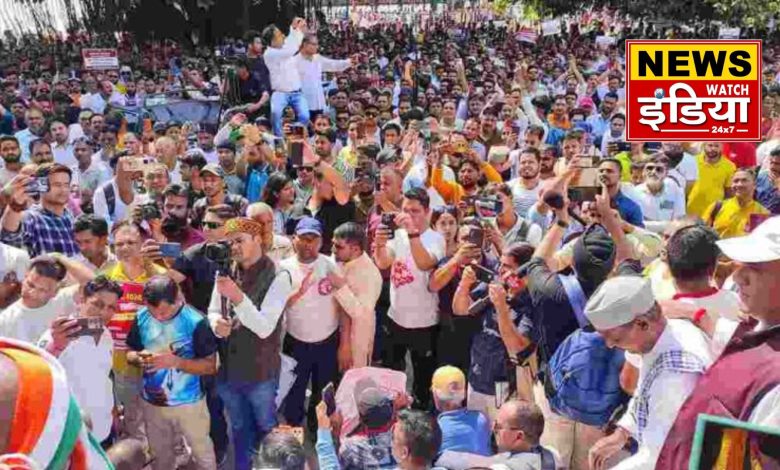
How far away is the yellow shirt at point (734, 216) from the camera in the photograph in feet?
17.8

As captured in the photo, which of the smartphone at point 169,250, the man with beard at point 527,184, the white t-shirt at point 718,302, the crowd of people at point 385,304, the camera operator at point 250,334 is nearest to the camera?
the crowd of people at point 385,304

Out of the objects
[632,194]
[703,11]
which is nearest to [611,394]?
[632,194]

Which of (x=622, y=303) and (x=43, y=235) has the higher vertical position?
(x=622, y=303)

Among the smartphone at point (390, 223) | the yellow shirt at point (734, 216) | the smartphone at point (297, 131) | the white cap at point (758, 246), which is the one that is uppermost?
the white cap at point (758, 246)

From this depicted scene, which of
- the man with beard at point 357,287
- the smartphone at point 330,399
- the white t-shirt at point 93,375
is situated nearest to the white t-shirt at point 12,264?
the white t-shirt at point 93,375

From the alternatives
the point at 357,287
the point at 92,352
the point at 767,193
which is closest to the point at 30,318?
the point at 92,352

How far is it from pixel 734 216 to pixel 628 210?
0.67 m

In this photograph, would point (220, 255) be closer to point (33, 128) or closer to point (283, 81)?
point (33, 128)

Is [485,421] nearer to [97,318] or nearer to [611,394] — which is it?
[611,394]

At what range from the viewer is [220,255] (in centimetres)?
404

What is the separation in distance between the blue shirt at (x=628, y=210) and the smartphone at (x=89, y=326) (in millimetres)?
2885

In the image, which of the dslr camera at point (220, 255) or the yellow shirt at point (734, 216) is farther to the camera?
the yellow shirt at point (734, 216)

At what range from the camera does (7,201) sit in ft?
17.0

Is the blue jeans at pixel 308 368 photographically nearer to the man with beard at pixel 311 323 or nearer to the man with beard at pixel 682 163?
the man with beard at pixel 311 323
